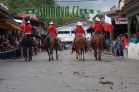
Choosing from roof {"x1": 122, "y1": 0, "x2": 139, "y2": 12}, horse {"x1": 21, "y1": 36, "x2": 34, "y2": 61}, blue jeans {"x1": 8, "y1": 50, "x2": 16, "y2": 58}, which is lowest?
blue jeans {"x1": 8, "y1": 50, "x2": 16, "y2": 58}

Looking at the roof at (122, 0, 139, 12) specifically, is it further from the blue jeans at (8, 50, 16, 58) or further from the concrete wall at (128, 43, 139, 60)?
the blue jeans at (8, 50, 16, 58)

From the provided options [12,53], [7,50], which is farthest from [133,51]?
[12,53]

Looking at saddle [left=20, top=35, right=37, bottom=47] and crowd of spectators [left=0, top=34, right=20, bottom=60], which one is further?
crowd of spectators [left=0, top=34, right=20, bottom=60]

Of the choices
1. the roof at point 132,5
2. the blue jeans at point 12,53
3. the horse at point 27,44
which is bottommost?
the blue jeans at point 12,53

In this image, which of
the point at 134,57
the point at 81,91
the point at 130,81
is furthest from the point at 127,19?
the point at 81,91

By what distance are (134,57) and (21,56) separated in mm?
9717

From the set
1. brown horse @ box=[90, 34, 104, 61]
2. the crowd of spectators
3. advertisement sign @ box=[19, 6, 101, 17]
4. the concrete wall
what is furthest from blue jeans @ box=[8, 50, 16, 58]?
advertisement sign @ box=[19, 6, 101, 17]

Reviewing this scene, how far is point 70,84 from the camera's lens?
10.6 metres

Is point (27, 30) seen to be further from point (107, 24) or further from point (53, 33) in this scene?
point (107, 24)

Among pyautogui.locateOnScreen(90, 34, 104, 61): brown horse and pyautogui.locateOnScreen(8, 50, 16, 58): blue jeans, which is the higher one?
pyautogui.locateOnScreen(90, 34, 104, 61): brown horse

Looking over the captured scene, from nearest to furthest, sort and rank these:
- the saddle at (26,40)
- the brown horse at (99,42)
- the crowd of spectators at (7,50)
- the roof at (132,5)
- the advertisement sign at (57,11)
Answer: the brown horse at (99,42) < the saddle at (26,40) < the crowd of spectators at (7,50) < the roof at (132,5) < the advertisement sign at (57,11)

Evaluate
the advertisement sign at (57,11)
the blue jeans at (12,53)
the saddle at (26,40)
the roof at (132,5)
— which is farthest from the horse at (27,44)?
the advertisement sign at (57,11)

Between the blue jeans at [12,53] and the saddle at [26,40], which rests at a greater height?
the saddle at [26,40]

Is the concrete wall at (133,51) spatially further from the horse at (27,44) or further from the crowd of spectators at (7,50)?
the crowd of spectators at (7,50)
